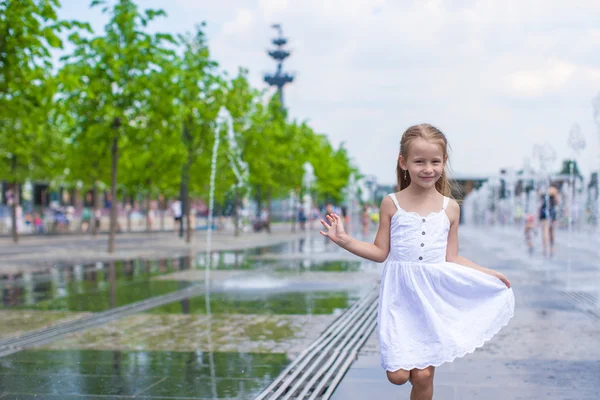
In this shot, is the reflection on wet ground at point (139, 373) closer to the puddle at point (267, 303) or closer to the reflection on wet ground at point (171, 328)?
the reflection on wet ground at point (171, 328)

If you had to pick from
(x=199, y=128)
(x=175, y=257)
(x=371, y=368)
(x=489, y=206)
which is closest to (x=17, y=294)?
(x=371, y=368)

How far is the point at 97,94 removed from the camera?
19281 mm

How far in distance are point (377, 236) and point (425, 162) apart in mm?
453

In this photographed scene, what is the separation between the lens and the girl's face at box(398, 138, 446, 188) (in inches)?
151

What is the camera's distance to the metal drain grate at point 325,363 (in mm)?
5363

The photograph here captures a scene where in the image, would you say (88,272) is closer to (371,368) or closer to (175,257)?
(175,257)

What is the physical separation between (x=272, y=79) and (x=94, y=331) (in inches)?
2264

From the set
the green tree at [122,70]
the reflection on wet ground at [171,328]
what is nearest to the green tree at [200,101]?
the green tree at [122,70]

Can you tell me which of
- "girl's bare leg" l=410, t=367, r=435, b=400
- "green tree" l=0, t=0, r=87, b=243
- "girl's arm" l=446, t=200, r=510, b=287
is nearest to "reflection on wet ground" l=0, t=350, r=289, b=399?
"girl's bare leg" l=410, t=367, r=435, b=400

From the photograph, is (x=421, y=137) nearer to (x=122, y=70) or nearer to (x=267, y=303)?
(x=267, y=303)

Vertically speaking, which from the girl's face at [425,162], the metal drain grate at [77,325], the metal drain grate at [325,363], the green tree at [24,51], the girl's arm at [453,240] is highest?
the green tree at [24,51]

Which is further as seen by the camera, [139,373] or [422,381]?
[139,373]

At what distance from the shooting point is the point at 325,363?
6.35 meters

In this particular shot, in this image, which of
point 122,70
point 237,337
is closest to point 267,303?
point 237,337
